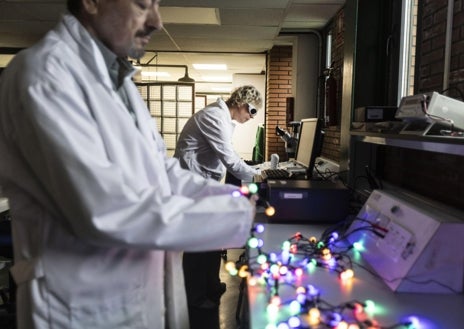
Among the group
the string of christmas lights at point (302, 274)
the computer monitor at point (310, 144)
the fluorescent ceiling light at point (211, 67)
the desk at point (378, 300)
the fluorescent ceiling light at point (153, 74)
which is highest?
the fluorescent ceiling light at point (211, 67)

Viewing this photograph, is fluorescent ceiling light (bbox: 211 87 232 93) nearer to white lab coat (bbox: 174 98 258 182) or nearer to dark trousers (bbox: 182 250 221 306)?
white lab coat (bbox: 174 98 258 182)

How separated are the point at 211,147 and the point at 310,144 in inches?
31.3

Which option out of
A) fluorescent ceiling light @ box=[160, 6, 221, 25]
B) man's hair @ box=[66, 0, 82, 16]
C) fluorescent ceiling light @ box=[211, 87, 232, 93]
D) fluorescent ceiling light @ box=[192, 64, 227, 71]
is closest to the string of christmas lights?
man's hair @ box=[66, 0, 82, 16]

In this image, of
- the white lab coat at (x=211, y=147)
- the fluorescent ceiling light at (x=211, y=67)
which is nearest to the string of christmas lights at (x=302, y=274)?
the white lab coat at (x=211, y=147)

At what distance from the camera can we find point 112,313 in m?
1.03

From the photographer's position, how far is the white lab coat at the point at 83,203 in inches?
33.5

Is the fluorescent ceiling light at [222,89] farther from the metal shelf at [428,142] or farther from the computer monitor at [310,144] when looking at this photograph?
the metal shelf at [428,142]

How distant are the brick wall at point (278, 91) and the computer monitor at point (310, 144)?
3570 millimetres

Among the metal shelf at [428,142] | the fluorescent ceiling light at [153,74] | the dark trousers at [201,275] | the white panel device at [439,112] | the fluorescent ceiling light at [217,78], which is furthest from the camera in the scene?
the fluorescent ceiling light at [217,78]

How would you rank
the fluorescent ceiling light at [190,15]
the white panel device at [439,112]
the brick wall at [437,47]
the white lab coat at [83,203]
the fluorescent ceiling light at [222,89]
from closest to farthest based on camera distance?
the white lab coat at [83,203] < the white panel device at [439,112] < the brick wall at [437,47] < the fluorescent ceiling light at [190,15] < the fluorescent ceiling light at [222,89]

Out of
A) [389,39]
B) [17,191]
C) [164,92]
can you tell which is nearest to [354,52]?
[389,39]

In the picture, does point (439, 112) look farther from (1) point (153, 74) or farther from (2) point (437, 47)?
(1) point (153, 74)

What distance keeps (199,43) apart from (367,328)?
579cm

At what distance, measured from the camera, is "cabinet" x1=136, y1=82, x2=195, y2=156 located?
7.45m
